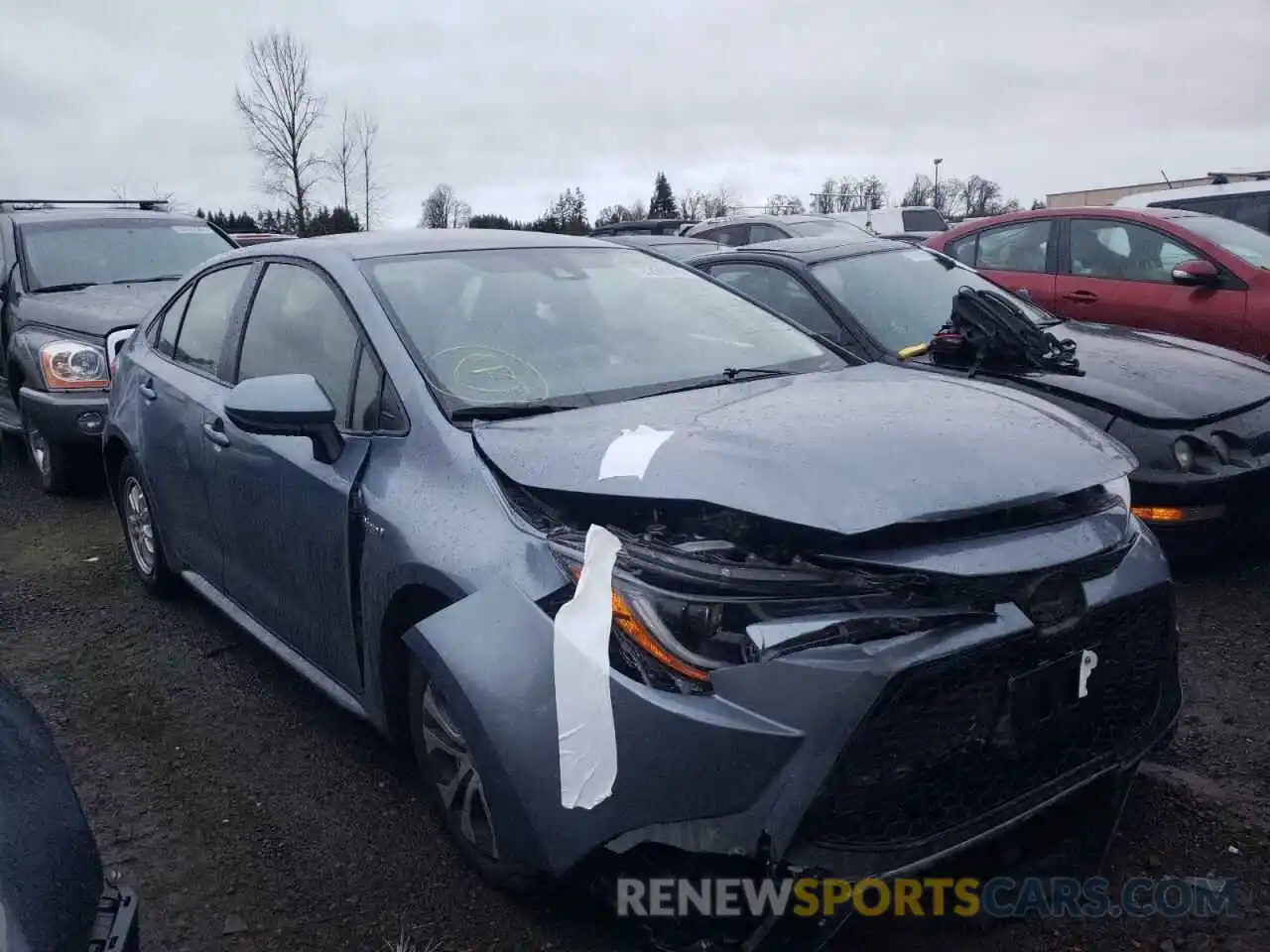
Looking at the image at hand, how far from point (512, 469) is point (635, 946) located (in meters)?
1.10

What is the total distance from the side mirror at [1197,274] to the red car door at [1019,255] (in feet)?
2.92

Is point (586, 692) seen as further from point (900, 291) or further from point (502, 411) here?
point (900, 291)

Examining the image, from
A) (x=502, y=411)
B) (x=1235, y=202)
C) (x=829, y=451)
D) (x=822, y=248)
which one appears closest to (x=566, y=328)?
(x=502, y=411)

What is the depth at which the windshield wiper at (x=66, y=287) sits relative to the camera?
7.50 metres

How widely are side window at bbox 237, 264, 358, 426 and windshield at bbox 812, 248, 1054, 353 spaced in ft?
9.26

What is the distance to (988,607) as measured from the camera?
6.79ft

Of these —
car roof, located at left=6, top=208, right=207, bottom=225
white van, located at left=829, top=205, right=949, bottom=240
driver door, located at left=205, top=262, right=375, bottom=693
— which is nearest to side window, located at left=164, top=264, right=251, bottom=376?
driver door, located at left=205, top=262, right=375, bottom=693

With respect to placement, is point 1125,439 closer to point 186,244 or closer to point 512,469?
point 512,469

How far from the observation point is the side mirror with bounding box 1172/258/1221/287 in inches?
251

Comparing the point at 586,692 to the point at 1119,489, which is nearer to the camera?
the point at 586,692

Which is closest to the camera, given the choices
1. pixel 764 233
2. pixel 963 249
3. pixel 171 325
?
pixel 171 325

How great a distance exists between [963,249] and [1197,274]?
68.4 inches

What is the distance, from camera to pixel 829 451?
7.47 ft

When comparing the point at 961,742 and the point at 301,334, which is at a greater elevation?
the point at 301,334
